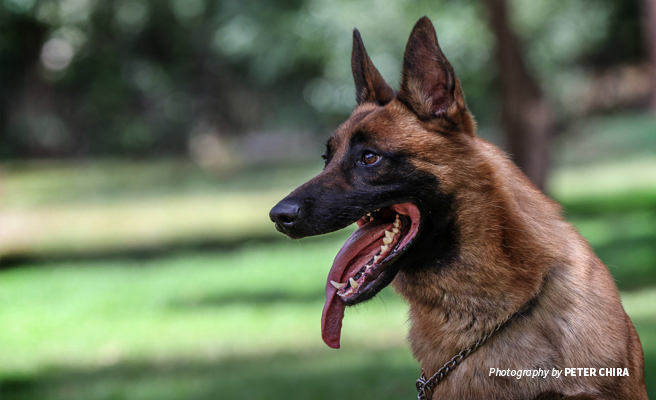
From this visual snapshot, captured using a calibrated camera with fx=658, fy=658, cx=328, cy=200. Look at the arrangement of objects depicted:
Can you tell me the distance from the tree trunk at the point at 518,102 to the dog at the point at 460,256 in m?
7.35

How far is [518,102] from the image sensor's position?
1009cm

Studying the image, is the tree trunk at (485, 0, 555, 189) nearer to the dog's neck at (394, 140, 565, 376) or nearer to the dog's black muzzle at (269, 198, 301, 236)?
the dog's neck at (394, 140, 565, 376)

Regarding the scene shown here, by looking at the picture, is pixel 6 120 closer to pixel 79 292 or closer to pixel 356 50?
pixel 79 292

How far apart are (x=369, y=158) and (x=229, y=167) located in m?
27.7

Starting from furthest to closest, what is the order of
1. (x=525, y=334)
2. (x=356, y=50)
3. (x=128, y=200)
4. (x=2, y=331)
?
(x=128, y=200), (x=2, y=331), (x=356, y=50), (x=525, y=334)

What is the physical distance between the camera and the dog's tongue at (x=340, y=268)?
9.46 ft

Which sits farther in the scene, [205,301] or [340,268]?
[205,301]

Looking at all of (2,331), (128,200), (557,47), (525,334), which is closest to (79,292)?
(2,331)

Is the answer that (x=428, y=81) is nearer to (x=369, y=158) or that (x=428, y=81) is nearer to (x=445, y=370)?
(x=369, y=158)

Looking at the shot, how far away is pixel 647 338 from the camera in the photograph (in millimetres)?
5223

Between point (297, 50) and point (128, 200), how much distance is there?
7.69 m

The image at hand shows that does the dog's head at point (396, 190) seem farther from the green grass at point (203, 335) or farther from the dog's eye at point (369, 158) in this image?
the green grass at point (203, 335)

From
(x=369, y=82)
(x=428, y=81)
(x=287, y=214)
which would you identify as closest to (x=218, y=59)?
(x=369, y=82)

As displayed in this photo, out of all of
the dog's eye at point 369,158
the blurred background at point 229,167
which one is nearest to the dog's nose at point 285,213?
the dog's eye at point 369,158
